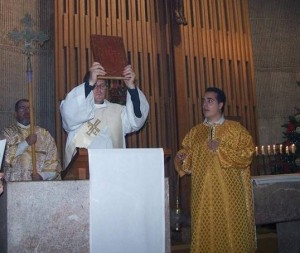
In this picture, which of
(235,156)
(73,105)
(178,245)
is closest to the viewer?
(73,105)

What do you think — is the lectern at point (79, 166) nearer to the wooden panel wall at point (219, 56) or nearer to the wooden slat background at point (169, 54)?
the wooden slat background at point (169, 54)

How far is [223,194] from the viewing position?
4.15 m

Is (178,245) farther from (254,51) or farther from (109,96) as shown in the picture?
(254,51)

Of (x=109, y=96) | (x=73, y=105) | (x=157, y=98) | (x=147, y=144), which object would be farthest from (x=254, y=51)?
(x=73, y=105)

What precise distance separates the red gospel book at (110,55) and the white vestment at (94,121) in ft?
1.24

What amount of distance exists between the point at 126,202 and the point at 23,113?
2.64 metres

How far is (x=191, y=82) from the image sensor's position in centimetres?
714

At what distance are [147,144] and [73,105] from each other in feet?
10.9

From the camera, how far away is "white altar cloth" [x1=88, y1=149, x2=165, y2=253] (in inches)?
108

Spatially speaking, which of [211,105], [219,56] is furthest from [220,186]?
[219,56]

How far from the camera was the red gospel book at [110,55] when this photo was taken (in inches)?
130

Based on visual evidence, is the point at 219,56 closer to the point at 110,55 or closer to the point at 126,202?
the point at 110,55

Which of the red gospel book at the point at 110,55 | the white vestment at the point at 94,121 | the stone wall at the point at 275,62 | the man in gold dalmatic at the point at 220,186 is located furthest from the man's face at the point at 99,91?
the stone wall at the point at 275,62

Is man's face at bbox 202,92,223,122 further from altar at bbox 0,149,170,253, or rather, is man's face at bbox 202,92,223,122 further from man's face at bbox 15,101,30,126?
man's face at bbox 15,101,30,126
